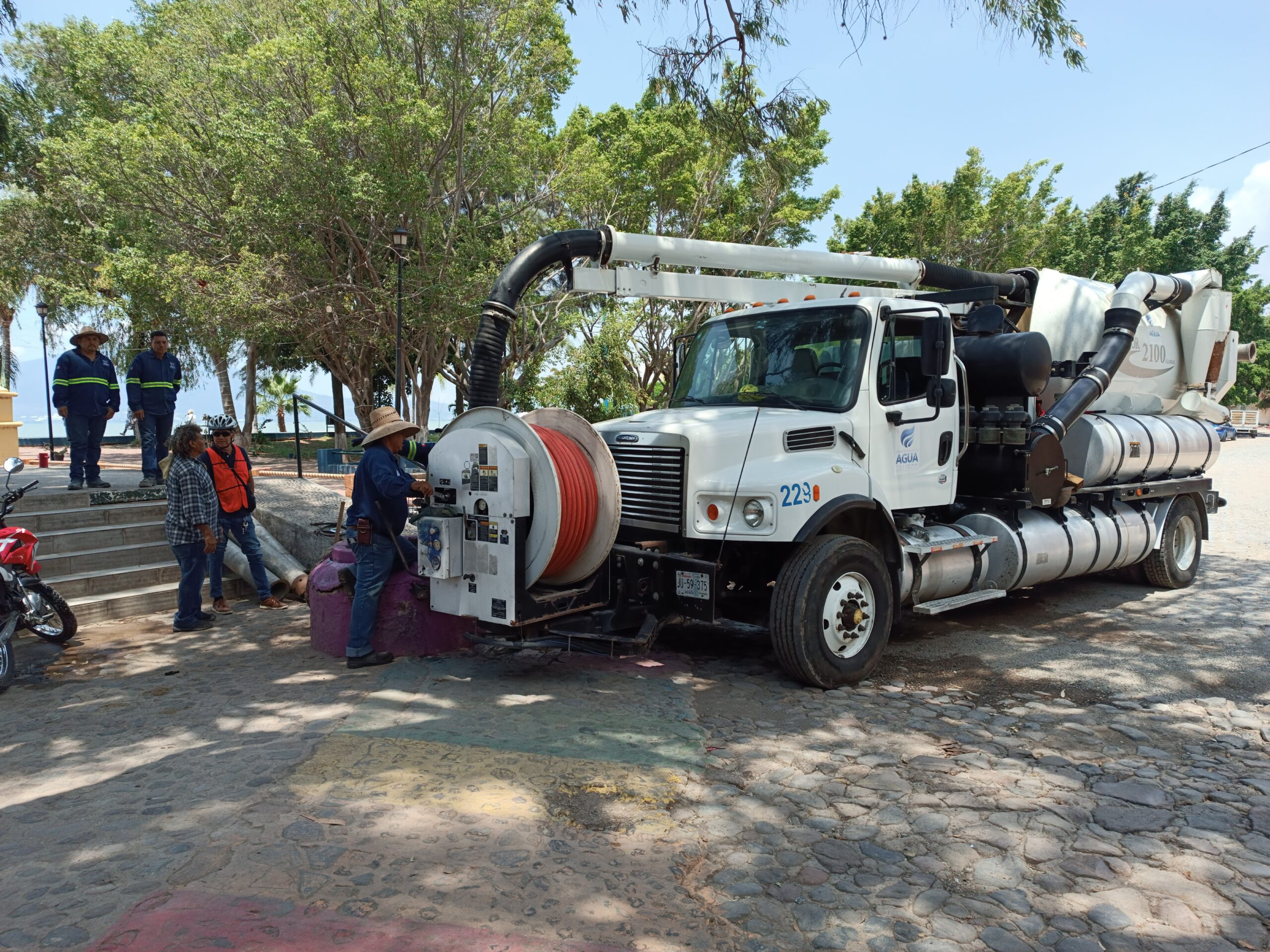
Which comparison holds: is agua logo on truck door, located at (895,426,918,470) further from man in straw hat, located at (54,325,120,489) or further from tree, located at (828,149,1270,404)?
tree, located at (828,149,1270,404)

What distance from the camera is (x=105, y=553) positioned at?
8.95 m

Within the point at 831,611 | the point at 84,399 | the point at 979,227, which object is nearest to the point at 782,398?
the point at 831,611

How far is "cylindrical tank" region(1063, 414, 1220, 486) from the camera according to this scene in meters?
8.77

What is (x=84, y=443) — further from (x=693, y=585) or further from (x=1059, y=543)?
(x=1059, y=543)

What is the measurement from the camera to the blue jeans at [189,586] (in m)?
7.82

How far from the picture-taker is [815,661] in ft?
19.4

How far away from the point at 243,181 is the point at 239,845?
59.8ft

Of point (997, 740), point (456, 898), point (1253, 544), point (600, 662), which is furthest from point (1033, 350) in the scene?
point (1253, 544)

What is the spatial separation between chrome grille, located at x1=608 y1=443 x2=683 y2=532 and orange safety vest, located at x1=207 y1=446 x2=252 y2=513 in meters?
4.23

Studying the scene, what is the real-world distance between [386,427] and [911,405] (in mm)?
4001

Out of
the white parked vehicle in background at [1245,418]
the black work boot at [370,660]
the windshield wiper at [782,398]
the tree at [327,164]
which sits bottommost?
the black work boot at [370,660]

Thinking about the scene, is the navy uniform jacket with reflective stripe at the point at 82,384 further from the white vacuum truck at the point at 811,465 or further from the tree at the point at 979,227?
the tree at the point at 979,227

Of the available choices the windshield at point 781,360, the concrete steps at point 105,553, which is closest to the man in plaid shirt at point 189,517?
the concrete steps at point 105,553

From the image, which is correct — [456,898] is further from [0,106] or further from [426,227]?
[426,227]
